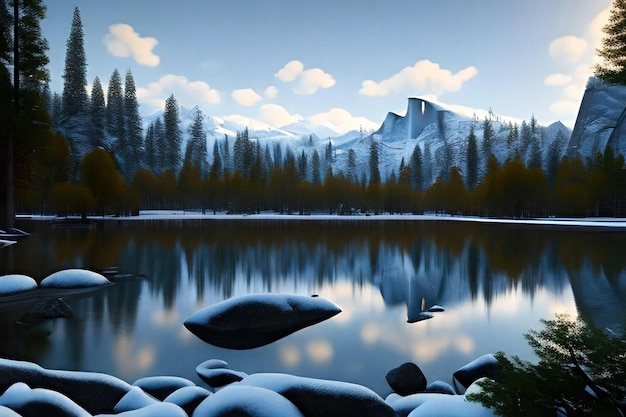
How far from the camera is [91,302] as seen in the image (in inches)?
449

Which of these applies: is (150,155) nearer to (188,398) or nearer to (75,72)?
(75,72)

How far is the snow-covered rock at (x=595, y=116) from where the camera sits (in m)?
136

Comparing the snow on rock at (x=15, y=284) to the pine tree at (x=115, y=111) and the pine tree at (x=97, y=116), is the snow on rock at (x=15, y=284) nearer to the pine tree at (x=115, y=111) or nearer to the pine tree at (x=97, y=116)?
the pine tree at (x=97, y=116)

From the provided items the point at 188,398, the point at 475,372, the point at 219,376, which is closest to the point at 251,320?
the point at 219,376

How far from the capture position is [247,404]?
14.6ft

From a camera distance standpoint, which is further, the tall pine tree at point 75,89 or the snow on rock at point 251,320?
the tall pine tree at point 75,89

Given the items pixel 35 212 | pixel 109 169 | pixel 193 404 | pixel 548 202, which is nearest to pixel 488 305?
pixel 193 404

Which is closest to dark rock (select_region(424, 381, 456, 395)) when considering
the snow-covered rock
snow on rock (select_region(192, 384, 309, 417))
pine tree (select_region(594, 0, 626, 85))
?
snow on rock (select_region(192, 384, 309, 417))

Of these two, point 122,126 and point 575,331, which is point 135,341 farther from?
point 122,126

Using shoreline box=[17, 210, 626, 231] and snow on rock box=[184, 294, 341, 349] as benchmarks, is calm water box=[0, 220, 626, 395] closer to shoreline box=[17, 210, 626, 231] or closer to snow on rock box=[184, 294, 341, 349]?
snow on rock box=[184, 294, 341, 349]

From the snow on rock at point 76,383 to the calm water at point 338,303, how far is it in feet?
3.14

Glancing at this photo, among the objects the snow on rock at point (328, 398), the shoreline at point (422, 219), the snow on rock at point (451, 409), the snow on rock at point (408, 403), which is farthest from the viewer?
the shoreline at point (422, 219)

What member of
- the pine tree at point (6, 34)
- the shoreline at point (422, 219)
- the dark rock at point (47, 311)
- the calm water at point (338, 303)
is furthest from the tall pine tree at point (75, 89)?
the dark rock at point (47, 311)

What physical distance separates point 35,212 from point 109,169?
49452mm
